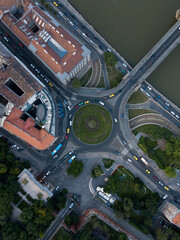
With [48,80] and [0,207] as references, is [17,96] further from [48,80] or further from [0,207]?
[0,207]

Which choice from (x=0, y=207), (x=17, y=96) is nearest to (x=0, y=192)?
(x=0, y=207)

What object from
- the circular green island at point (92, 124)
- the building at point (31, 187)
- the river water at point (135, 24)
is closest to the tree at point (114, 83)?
the circular green island at point (92, 124)

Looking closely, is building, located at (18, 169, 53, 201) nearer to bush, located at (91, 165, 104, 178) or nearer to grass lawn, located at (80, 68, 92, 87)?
bush, located at (91, 165, 104, 178)

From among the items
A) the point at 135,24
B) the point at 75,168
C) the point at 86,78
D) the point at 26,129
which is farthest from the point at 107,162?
the point at 135,24

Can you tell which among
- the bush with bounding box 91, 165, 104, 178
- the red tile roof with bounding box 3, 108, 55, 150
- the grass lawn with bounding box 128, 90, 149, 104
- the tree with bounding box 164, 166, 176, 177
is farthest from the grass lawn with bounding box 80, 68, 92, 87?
the tree with bounding box 164, 166, 176, 177

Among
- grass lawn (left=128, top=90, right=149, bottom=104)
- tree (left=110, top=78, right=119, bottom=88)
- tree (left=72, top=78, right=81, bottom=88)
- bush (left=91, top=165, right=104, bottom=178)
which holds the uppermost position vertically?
tree (left=72, top=78, right=81, bottom=88)

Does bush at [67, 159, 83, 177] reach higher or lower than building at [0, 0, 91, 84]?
lower
